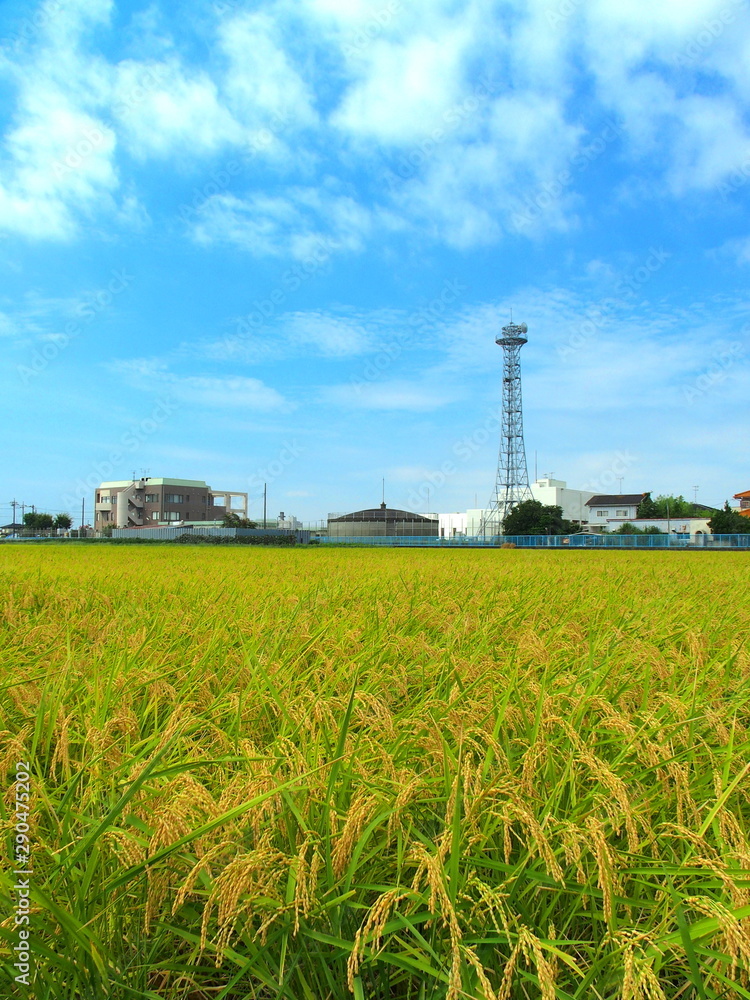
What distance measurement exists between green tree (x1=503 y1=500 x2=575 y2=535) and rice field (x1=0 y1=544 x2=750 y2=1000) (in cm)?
6270

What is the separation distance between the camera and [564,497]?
82.9m

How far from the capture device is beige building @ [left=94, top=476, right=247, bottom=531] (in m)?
77.6

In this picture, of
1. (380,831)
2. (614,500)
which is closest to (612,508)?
(614,500)

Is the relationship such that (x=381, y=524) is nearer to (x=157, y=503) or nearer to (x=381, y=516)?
(x=381, y=516)

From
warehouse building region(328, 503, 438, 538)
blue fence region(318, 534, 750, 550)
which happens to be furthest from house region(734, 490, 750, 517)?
warehouse building region(328, 503, 438, 538)

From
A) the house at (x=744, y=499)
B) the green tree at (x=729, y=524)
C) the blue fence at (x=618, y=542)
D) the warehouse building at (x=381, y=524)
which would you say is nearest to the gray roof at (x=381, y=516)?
the warehouse building at (x=381, y=524)

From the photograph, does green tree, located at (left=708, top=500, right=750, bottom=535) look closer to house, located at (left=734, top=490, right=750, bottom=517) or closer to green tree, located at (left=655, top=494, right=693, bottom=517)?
green tree, located at (left=655, top=494, right=693, bottom=517)

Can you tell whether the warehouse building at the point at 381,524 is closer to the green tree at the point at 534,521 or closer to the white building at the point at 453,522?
the green tree at the point at 534,521

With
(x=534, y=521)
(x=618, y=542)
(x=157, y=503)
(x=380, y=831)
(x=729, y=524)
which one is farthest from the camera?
(x=157, y=503)

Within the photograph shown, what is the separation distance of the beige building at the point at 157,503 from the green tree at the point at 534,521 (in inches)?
1570

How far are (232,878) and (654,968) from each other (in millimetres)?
813

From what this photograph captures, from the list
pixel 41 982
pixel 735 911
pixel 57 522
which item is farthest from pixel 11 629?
pixel 57 522

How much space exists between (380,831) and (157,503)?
81099 millimetres

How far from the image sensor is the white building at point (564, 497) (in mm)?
80125
